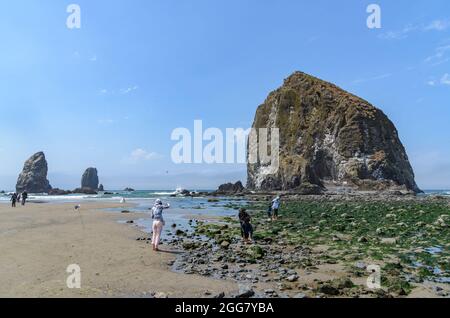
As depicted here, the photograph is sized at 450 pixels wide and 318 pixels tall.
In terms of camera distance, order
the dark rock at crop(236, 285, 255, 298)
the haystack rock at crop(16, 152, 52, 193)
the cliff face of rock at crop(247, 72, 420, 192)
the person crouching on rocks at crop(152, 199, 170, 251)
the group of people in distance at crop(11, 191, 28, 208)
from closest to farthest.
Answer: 1. the dark rock at crop(236, 285, 255, 298)
2. the person crouching on rocks at crop(152, 199, 170, 251)
3. the group of people in distance at crop(11, 191, 28, 208)
4. the cliff face of rock at crop(247, 72, 420, 192)
5. the haystack rock at crop(16, 152, 52, 193)

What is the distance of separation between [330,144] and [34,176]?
12450 centimetres

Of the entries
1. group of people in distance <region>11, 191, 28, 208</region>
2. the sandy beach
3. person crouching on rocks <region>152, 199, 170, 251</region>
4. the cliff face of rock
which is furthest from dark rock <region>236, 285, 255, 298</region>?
the cliff face of rock

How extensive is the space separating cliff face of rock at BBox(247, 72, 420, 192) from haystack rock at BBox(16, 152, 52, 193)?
9392 cm

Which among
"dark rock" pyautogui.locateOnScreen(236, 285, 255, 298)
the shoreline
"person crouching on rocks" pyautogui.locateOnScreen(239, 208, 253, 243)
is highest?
"person crouching on rocks" pyautogui.locateOnScreen(239, 208, 253, 243)

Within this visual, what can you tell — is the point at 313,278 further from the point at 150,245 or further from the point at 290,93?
the point at 290,93

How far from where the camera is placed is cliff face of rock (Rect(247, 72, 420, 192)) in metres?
103

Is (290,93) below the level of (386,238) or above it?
above

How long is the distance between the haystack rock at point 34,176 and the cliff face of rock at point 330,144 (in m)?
93.9

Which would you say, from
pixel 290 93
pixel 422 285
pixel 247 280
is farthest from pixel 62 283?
pixel 290 93

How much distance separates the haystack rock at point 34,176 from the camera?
154875 mm

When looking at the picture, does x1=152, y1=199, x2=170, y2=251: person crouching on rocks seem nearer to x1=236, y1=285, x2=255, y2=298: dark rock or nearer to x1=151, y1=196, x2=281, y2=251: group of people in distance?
x1=151, y1=196, x2=281, y2=251: group of people in distance

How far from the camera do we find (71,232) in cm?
2277
